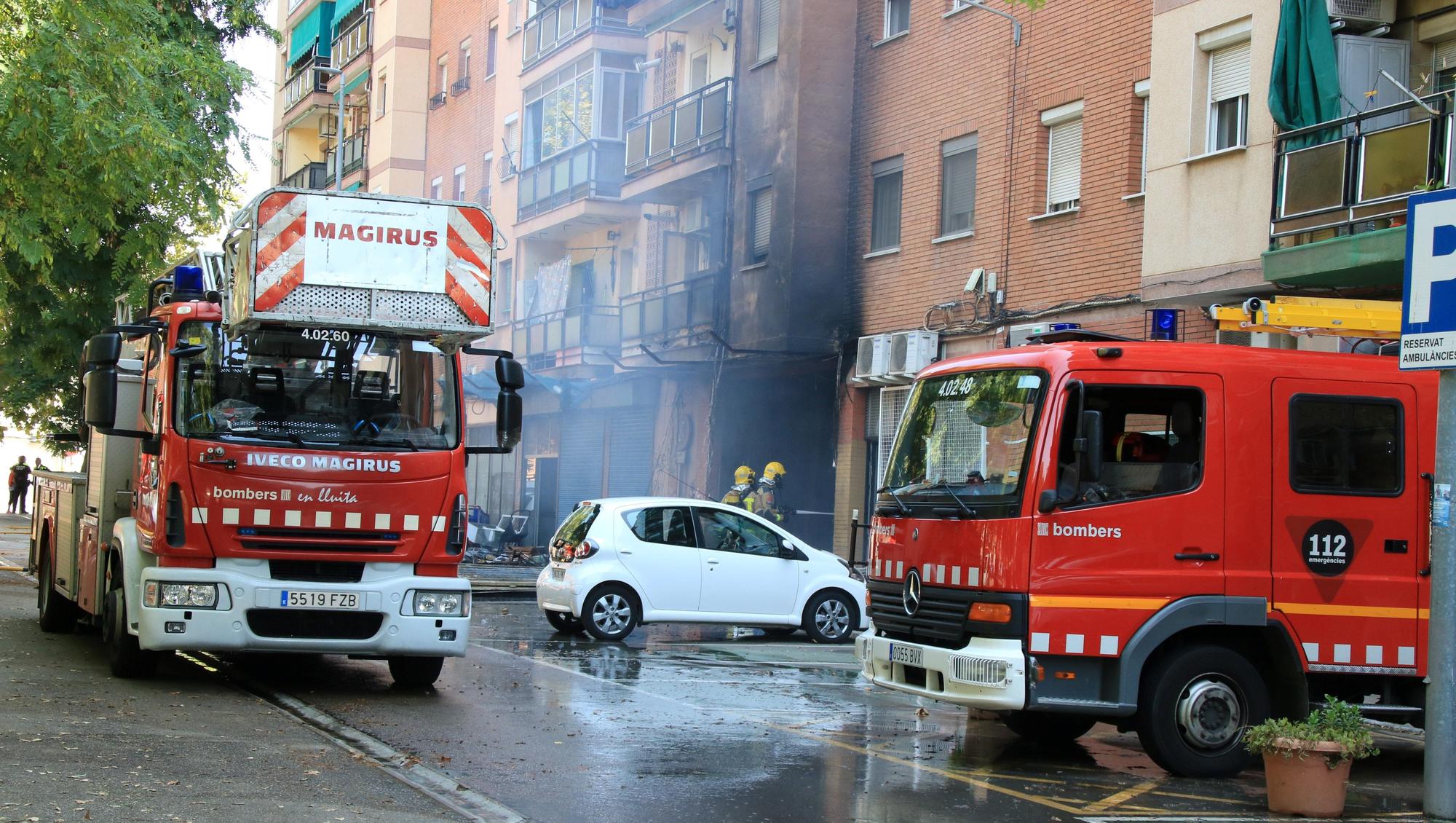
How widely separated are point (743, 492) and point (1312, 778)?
50.6 feet

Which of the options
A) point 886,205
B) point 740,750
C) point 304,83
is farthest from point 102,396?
point 304,83

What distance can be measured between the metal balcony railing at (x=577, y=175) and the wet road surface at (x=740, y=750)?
19.5 meters

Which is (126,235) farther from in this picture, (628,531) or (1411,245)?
(1411,245)

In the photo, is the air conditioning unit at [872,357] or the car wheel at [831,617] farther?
the air conditioning unit at [872,357]

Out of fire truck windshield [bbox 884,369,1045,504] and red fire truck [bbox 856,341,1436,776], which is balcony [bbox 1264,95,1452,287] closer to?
red fire truck [bbox 856,341,1436,776]

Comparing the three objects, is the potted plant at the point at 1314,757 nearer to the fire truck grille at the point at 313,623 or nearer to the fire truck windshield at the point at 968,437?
the fire truck windshield at the point at 968,437

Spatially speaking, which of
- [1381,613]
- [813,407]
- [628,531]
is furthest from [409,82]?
[1381,613]

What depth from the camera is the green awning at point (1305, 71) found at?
51.3ft

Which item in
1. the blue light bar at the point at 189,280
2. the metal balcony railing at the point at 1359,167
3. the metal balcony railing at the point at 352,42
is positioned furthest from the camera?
the metal balcony railing at the point at 352,42

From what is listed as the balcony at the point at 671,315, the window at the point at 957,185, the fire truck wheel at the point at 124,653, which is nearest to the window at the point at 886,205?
the window at the point at 957,185

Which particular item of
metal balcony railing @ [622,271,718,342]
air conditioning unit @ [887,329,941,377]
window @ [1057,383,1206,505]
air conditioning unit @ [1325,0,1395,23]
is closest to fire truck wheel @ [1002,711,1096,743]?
window @ [1057,383,1206,505]

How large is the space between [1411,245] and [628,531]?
965cm

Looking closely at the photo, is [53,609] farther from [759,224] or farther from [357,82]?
[357,82]

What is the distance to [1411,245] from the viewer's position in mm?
8812
